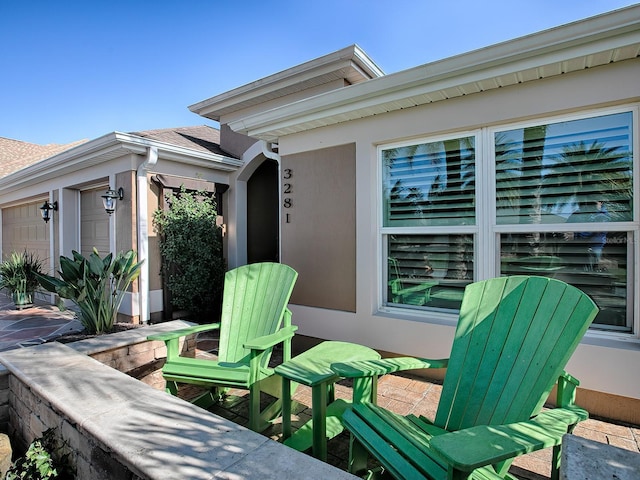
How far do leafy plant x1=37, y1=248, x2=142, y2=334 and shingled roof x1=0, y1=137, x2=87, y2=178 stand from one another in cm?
1086

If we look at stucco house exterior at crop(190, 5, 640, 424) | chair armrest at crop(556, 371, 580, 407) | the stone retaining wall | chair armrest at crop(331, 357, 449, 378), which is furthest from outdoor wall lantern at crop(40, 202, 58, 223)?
chair armrest at crop(556, 371, 580, 407)

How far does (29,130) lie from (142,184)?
51.2 ft

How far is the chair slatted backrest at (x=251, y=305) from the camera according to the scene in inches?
120

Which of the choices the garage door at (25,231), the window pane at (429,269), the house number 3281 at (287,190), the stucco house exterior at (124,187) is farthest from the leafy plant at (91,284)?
the garage door at (25,231)

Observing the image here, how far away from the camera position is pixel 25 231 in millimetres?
8992

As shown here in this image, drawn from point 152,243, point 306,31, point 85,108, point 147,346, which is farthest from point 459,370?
point 85,108

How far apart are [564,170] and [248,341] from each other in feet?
9.66

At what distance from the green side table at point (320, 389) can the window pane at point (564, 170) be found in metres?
1.82

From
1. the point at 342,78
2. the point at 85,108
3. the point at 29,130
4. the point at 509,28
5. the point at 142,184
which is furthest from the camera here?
the point at 29,130

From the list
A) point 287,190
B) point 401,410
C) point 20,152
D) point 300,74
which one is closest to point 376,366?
point 401,410

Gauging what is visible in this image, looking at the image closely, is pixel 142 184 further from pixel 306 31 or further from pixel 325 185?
pixel 306 31

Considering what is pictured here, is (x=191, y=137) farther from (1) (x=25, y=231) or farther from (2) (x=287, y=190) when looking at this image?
(1) (x=25, y=231)

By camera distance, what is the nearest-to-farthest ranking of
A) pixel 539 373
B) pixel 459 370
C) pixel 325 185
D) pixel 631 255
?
pixel 539 373 → pixel 459 370 → pixel 631 255 → pixel 325 185

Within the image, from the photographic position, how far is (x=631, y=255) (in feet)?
8.43
